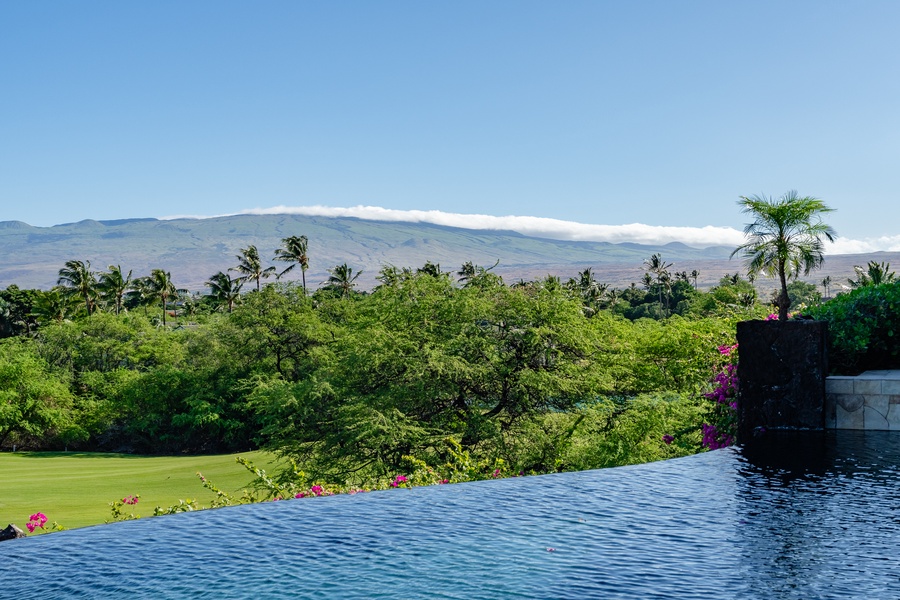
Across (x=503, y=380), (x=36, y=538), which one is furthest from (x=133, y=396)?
(x=36, y=538)

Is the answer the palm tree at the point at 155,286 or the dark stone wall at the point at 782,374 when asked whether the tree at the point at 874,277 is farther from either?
the palm tree at the point at 155,286

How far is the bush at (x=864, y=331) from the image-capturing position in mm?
12242

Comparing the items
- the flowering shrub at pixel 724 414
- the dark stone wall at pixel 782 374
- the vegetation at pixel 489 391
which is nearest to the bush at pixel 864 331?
the dark stone wall at pixel 782 374

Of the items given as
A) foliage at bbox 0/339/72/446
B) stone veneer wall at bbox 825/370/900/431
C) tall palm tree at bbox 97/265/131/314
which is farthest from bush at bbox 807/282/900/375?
tall palm tree at bbox 97/265/131/314

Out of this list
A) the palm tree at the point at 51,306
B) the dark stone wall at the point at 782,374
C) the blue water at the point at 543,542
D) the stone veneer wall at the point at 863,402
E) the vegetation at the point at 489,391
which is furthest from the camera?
the palm tree at the point at 51,306

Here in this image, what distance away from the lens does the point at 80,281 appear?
7775 cm

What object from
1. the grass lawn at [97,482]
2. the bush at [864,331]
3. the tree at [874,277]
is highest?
the tree at [874,277]

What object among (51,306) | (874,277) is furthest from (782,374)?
(51,306)

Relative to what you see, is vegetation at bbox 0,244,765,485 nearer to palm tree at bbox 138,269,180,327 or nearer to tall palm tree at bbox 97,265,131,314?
tall palm tree at bbox 97,265,131,314

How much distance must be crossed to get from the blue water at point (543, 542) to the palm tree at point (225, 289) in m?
74.3

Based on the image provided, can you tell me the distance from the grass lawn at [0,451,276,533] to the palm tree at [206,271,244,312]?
90.9ft

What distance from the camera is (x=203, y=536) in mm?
8727

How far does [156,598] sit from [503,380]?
57.9ft

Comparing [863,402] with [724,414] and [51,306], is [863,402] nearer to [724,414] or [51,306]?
[724,414]
